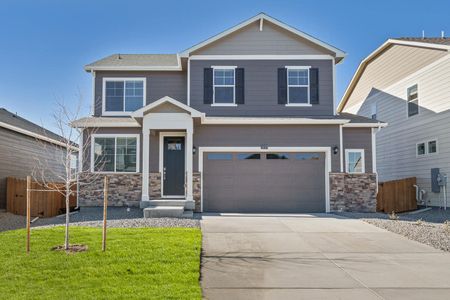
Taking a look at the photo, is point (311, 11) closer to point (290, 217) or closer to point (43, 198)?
point (290, 217)

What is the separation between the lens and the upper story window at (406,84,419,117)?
17312mm

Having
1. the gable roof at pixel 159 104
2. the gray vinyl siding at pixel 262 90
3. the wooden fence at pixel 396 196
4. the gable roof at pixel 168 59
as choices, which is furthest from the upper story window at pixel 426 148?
the gable roof at pixel 159 104

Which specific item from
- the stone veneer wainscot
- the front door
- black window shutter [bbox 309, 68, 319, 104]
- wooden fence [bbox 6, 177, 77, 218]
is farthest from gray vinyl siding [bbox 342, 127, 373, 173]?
wooden fence [bbox 6, 177, 77, 218]

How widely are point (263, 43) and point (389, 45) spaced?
26.2ft

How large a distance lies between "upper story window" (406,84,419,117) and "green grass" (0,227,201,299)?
44.3 feet

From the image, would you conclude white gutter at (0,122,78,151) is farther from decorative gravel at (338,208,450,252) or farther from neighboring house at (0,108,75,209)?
decorative gravel at (338,208,450,252)

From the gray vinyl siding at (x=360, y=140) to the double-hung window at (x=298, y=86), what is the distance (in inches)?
86.3

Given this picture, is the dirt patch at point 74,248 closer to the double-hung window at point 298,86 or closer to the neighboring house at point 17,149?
the neighboring house at point 17,149

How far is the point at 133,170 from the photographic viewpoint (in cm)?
1435

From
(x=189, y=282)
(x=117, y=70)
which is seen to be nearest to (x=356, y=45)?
(x=117, y=70)

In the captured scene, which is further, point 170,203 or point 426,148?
point 426,148

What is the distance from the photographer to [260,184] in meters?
14.2

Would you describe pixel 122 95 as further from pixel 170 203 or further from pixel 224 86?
pixel 170 203

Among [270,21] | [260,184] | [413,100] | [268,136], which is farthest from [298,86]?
[413,100]
